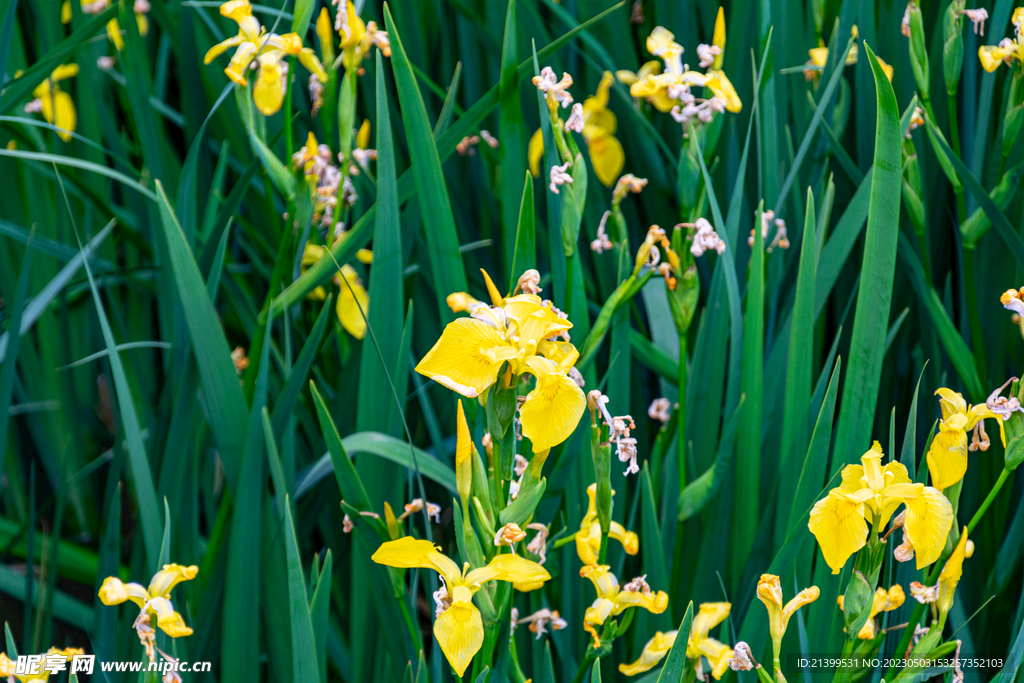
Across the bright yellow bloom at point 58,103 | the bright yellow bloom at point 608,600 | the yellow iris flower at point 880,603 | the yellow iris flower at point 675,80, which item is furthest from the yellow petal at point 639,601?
the bright yellow bloom at point 58,103

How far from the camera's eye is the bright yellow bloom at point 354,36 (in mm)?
738

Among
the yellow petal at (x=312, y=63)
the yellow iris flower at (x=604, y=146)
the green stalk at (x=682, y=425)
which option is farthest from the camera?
the yellow iris flower at (x=604, y=146)

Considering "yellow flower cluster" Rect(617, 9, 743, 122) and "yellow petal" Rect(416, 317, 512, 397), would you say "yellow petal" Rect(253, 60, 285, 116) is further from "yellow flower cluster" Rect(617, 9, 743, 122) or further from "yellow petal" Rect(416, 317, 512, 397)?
"yellow petal" Rect(416, 317, 512, 397)

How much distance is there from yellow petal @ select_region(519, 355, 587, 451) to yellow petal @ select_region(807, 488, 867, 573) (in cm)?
17

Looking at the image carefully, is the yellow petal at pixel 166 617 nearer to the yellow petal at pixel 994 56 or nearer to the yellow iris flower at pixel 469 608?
the yellow iris flower at pixel 469 608

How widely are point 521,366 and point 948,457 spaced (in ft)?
1.00

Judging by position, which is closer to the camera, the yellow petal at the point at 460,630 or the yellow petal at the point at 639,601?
the yellow petal at the point at 460,630

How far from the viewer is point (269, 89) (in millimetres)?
765

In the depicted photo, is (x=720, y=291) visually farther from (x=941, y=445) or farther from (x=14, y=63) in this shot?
(x=14, y=63)

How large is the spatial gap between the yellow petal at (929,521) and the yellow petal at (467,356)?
28 cm

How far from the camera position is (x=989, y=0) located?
0.85m

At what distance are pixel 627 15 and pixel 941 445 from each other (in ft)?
2.19

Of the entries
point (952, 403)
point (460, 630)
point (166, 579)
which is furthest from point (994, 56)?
point (166, 579)

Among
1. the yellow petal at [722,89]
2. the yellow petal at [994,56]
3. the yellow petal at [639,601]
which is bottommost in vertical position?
the yellow petal at [639,601]
